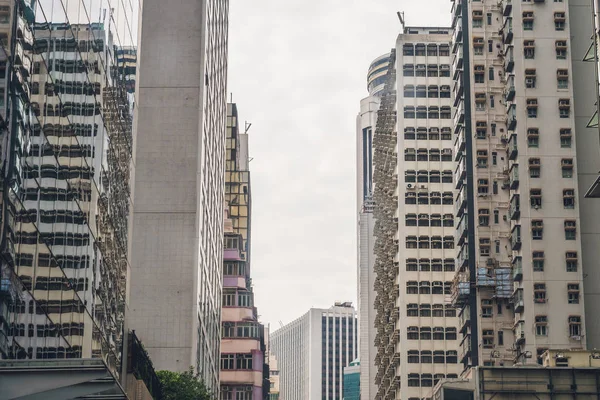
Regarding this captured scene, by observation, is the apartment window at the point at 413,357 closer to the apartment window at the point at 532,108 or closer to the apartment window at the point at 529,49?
the apartment window at the point at 532,108

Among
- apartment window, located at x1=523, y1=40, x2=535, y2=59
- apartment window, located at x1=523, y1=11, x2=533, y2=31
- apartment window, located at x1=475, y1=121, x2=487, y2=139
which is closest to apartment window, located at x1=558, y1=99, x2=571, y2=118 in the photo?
apartment window, located at x1=523, y1=40, x2=535, y2=59

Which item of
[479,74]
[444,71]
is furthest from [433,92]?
[479,74]

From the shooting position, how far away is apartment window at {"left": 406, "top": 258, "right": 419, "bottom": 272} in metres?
159

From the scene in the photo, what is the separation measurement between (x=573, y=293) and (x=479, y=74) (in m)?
30.6

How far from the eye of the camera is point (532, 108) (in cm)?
11038

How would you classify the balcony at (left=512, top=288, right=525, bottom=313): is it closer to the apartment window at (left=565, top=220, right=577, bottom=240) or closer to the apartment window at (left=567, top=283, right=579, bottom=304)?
the apartment window at (left=567, top=283, right=579, bottom=304)

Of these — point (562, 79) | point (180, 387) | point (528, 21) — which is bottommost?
point (180, 387)

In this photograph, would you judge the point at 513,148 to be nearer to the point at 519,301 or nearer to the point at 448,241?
the point at 519,301

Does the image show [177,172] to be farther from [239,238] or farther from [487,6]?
[239,238]

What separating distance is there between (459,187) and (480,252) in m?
9.14

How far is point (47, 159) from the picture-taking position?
3434 cm

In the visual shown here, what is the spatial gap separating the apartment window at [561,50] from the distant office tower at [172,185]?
3383 cm

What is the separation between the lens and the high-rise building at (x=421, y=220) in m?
155

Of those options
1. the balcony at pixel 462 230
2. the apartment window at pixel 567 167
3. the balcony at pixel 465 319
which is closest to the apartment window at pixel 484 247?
the balcony at pixel 462 230
